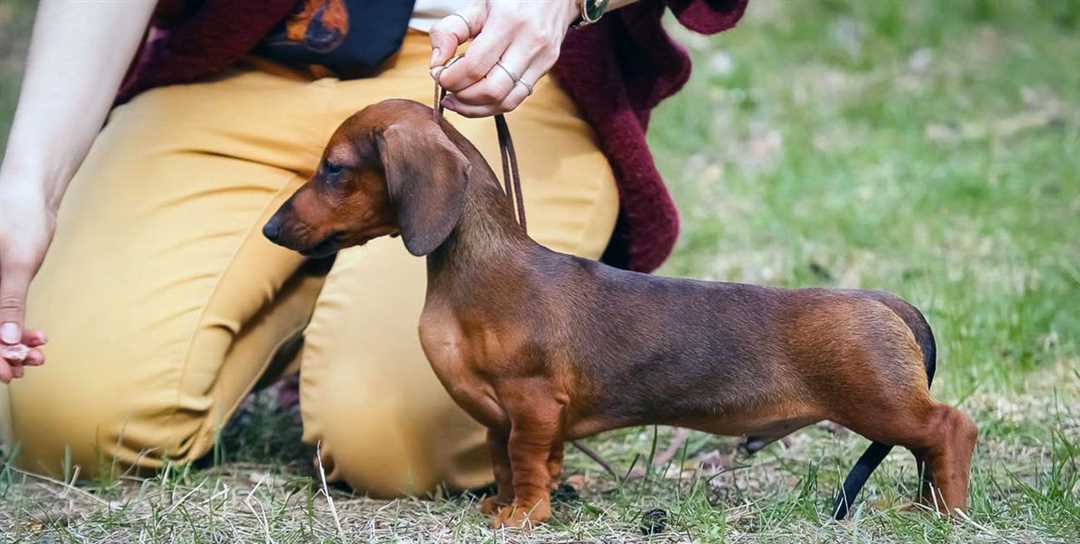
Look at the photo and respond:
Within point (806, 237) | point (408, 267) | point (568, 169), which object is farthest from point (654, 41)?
point (806, 237)

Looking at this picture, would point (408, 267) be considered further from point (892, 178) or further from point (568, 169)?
point (892, 178)

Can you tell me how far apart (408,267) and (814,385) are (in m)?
0.93

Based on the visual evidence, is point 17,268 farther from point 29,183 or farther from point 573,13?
point 573,13

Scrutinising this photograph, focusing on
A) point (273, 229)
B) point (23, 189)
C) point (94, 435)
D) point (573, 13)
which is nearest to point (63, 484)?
point (94, 435)

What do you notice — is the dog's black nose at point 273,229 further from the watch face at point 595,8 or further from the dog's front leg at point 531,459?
the watch face at point 595,8

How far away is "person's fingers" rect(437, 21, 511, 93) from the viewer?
2164 mm

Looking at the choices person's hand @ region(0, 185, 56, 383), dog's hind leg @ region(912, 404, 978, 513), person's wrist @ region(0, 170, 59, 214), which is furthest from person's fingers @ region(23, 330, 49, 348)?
dog's hind leg @ region(912, 404, 978, 513)

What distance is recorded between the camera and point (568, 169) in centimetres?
287

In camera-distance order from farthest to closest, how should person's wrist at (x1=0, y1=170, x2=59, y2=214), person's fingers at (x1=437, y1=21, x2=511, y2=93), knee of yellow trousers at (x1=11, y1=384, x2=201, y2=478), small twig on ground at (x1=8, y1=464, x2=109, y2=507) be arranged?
knee of yellow trousers at (x1=11, y1=384, x2=201, y2=478) < small twig on ground at (x1=8, y1=464, x2=109, y2=507) < person's wrist at (x1=0, y1=170, x2=59, y2=214) < person's fingers at (x1=437, y1=21, x2=511, y2=93)

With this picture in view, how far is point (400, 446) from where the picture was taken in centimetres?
262

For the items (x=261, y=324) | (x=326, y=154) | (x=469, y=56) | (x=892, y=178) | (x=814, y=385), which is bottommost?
(x=892, y=178)

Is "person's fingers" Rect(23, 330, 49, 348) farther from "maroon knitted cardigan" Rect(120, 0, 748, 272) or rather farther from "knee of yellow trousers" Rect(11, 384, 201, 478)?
"maroon knitted cardigan" Rect(120, 0, 748, 272)

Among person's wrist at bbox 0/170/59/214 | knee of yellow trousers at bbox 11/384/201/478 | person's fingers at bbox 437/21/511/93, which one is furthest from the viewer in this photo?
knee of yellow trousers at bbox 11/384/201/478

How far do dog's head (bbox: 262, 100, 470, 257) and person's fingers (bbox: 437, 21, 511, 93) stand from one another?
6 cm
